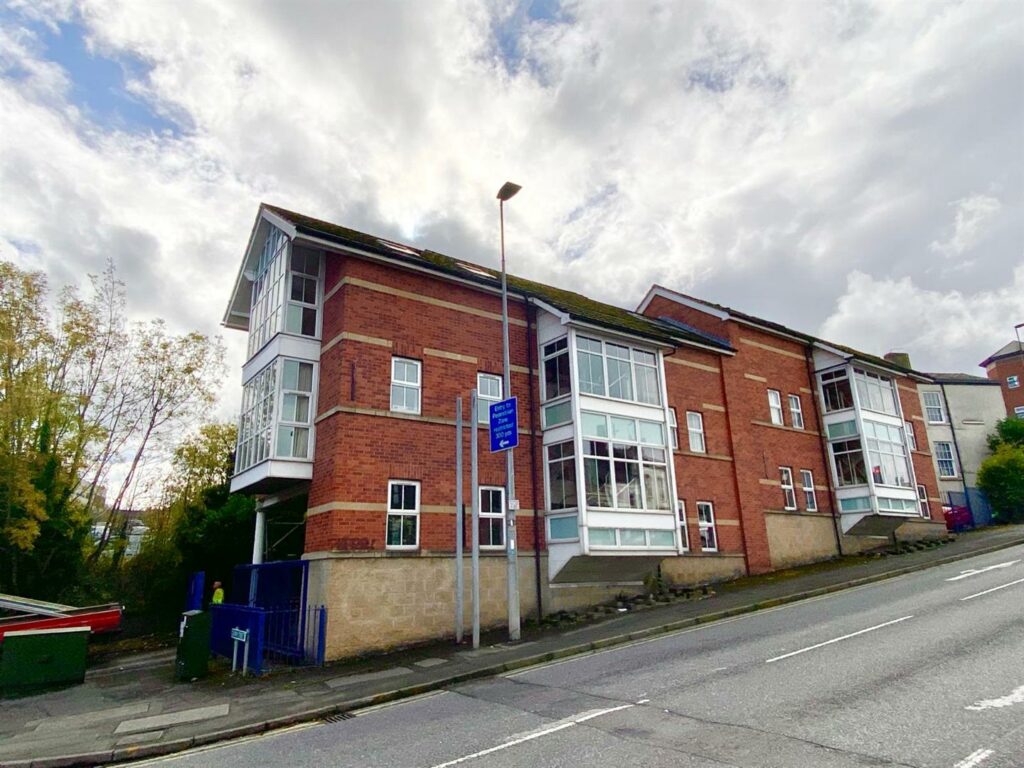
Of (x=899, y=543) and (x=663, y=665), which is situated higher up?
(x=899, y=543)

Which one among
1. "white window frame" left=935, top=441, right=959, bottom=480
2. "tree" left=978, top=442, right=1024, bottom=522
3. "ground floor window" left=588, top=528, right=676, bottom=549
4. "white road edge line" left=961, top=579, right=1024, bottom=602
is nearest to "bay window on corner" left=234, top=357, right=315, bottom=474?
"ground floor window" left=588, top=528, right=676, bottom=549

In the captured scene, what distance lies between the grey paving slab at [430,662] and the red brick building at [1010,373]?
53.8 meters

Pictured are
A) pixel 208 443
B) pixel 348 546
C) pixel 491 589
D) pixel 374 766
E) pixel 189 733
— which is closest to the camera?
pixel 374 766

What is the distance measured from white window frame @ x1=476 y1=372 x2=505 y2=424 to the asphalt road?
7120 mm

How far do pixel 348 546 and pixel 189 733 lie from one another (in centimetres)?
565

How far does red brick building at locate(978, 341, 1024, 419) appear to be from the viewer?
4966 centimetres

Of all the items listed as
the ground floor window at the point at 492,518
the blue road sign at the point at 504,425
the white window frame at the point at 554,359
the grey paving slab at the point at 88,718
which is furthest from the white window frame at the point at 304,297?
the grey paving slab at the point at 88,718

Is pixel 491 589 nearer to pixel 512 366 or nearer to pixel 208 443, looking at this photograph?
pixel 512 366

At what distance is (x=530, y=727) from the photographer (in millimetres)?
7258

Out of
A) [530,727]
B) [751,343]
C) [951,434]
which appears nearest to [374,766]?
[530,727]

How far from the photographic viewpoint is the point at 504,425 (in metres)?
13.6

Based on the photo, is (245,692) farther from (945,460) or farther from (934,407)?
(934,407)

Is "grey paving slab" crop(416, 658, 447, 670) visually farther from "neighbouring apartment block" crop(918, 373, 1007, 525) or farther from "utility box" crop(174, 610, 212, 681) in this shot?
"neighbouring apartment block" crop(918, 373, 1007, 525)

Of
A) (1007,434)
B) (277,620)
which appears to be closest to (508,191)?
(277,620)
